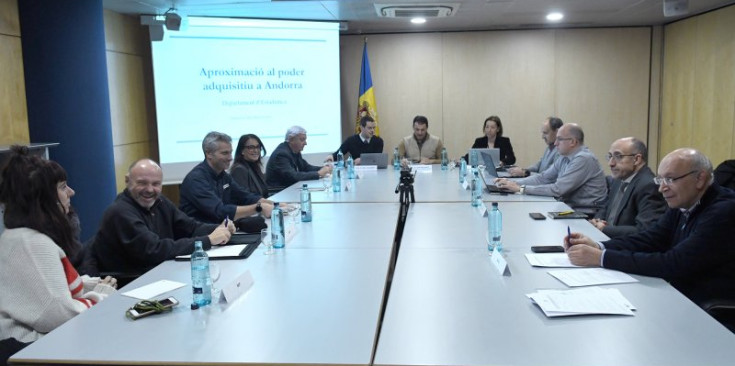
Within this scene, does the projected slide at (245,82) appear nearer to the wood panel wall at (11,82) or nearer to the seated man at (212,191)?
the wood panel wall at (11,82)

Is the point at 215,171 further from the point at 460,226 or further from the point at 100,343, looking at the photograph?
the point at 100,343

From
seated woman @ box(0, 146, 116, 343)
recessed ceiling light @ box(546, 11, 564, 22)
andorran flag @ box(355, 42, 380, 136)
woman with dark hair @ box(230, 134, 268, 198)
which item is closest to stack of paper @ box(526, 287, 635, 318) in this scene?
seated woman @ box(0, 146, 116, 343)

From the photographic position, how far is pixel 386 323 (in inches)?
73.3

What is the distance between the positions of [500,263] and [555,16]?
5.86 m

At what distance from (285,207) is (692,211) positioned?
2405 millimetres

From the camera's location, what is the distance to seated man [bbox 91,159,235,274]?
278 centimetres

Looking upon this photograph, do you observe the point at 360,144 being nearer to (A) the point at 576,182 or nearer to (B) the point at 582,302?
(A) the point at 576,182

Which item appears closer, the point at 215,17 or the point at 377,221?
the point at 377,221

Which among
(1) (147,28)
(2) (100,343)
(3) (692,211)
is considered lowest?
(2) (100,343)

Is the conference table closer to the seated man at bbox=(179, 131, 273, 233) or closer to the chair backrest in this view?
the seated man at bbox=(179, 131, 273, 233)

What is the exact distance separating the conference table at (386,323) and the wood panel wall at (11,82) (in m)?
2.72

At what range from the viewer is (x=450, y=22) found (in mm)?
7793

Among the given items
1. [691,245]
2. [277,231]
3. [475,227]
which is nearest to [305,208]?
[277,231]

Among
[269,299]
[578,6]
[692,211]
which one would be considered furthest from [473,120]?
[269,299]
